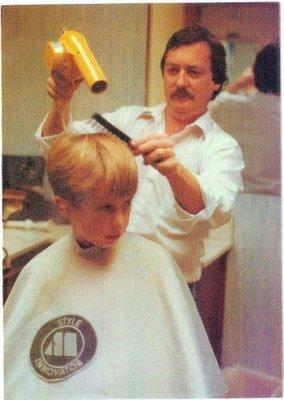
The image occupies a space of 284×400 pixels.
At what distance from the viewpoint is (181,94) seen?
5.80 ft

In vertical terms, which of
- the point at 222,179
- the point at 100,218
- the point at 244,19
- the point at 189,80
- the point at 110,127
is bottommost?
the point at 100,218

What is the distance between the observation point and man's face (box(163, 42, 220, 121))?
5.77ft

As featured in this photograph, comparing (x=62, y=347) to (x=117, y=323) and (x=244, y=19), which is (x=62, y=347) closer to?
(x=117, y=323)

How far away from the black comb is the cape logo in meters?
0.49

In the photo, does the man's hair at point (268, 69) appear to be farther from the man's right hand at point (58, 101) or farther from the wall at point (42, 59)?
the man's right hand at point (58, 101)

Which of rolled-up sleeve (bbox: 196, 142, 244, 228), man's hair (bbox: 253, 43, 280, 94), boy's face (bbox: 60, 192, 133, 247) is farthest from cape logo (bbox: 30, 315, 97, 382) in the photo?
man's hair (bbox: 253, 43, 280, 94)

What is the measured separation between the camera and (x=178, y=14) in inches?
70.7

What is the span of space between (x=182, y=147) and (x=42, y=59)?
1.46 ft

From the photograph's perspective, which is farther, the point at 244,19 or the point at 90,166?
the point at 244,19

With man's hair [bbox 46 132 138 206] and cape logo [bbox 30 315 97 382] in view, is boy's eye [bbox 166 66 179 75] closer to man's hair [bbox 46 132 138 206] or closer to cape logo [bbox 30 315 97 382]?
man's hair [bbox 46 132 138 206]

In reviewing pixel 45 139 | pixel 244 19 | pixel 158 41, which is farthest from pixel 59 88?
pixel 244 19

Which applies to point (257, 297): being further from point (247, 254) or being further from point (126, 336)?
point (126, 336)

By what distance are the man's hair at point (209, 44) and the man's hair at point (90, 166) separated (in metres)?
0.26

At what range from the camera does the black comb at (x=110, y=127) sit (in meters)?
1.76
